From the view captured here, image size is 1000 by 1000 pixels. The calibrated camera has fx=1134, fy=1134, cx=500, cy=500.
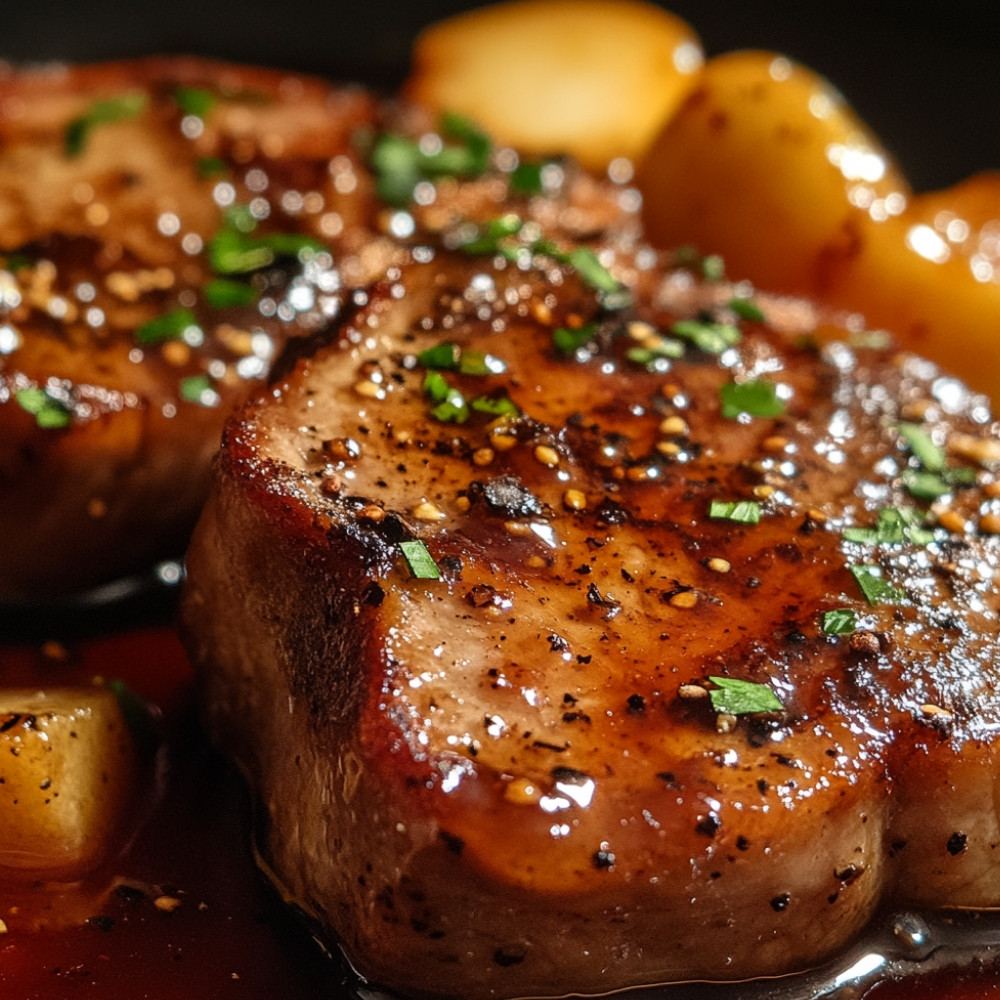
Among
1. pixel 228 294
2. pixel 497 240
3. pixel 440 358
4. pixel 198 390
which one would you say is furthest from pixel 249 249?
pixel 440 358

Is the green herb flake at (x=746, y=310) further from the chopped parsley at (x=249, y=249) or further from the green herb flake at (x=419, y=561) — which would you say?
the green herb flake at (x=419, y=561)

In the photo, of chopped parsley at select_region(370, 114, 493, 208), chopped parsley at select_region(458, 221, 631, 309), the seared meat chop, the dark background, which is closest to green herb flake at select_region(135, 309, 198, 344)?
the seared meat chop

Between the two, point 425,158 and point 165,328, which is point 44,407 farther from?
point 425,158

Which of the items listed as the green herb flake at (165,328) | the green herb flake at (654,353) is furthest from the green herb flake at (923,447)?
the green herb flake at (165,328)

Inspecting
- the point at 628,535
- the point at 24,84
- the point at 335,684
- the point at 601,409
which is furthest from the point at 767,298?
the point at 24,84

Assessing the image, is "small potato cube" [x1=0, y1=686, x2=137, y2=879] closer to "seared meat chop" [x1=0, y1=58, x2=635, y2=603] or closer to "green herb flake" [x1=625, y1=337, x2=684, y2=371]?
"seared meat chop" [x1=0, y1=58, x2=635, y2=603]

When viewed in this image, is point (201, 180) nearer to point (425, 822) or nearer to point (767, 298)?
point (767, 298)
